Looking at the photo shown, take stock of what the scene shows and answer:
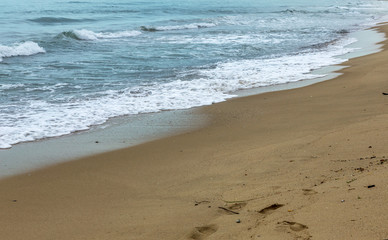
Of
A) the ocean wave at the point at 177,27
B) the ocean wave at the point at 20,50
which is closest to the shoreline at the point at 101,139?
the ocean wave at the point at 20,50

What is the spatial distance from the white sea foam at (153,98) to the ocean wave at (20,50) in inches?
294

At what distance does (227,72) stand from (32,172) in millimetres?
7437

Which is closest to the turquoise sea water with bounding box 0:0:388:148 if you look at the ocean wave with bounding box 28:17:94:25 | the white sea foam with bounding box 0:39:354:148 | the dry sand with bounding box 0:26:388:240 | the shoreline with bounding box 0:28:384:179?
the white sea foam with bounding box 0:39:354:148

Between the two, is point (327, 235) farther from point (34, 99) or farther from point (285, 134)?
point (34, 99)

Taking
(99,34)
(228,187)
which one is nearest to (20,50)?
(99,34)

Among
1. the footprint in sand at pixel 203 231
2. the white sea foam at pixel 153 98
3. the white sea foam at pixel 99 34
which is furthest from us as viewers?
the white sea foam at pixel 99 34

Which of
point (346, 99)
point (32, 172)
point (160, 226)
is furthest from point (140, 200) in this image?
point (346, 99)

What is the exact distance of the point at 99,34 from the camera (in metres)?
22.6

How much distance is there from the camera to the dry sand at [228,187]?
3256 mm

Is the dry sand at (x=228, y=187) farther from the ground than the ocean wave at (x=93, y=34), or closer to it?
closer to it

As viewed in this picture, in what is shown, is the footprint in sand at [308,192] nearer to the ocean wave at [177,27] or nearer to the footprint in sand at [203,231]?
the footprint in sand at [203,231]

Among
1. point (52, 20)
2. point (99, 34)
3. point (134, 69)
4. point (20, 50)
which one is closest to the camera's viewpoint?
point (134, 69)

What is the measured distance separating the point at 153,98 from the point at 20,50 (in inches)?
381

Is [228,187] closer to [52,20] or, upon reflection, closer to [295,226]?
[295,226]
